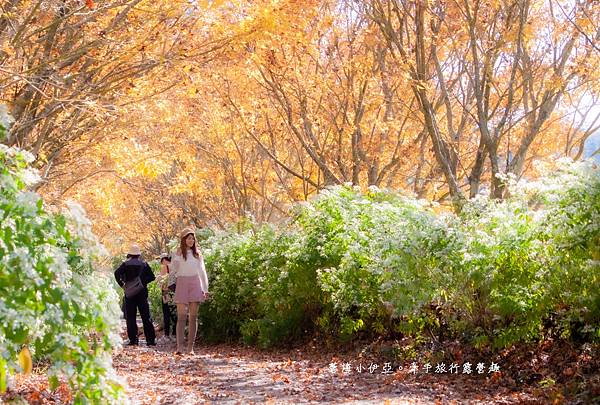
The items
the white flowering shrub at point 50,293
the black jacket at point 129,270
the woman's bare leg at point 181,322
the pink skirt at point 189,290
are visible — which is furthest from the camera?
the black jacket at point 129,270

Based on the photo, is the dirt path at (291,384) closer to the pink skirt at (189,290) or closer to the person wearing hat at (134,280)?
the pink skirt at (189,290)

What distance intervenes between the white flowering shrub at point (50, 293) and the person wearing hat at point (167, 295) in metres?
10.6

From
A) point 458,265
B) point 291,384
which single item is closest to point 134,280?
point 291,384

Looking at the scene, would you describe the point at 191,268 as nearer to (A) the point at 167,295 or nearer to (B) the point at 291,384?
(B) the point at 291,384

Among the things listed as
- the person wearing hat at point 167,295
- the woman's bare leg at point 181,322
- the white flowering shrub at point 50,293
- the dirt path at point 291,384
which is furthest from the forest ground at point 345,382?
the person wearing hat at point 167,295

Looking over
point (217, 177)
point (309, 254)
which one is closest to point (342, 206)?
point (309, 254)

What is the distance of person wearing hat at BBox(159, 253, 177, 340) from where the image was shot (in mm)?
15172

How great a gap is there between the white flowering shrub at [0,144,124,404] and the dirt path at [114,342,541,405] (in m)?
3.25

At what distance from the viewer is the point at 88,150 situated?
18.7m

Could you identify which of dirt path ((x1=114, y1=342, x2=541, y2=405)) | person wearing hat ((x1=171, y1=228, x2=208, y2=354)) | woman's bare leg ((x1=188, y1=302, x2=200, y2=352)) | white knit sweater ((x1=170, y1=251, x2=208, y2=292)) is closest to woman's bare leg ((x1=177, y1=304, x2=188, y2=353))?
person wearing hat ((x1=171, y1=228, x2=208, y2=354))

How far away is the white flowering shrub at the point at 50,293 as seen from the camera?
338 cm

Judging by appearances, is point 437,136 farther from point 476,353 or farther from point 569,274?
point 569,274

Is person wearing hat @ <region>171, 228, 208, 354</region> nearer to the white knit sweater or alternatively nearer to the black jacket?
the white knit sweater

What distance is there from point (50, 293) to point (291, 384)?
4.72 meters
